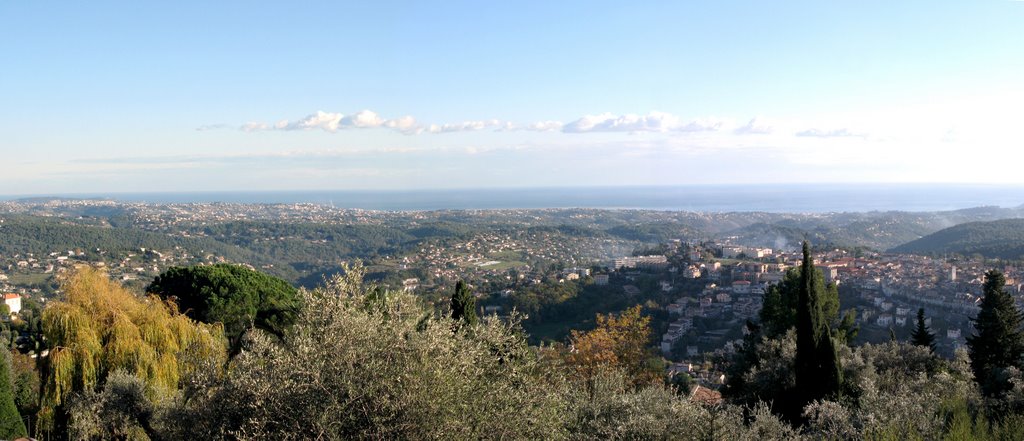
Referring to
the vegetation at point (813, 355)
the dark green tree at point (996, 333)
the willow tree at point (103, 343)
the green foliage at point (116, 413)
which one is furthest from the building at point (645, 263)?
the green foliage at point (116, 413)

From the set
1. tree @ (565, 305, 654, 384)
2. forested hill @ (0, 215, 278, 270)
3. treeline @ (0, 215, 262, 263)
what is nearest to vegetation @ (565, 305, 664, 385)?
tree @ (565, 305, 654, 384)

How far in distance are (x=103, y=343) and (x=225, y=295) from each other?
7740mm

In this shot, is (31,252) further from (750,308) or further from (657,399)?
(657,399)

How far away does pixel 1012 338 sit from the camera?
55.3 ft

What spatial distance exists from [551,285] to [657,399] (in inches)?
1524

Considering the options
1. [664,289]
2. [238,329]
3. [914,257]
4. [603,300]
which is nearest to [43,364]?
[238,329]

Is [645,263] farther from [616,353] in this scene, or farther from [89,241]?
[89,241]

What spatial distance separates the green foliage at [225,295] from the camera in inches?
766

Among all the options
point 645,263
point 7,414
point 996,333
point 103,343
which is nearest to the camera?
point 7,414

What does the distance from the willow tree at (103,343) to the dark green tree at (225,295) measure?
16.3ft

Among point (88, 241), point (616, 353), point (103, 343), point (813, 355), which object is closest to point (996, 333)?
point (813, 355)

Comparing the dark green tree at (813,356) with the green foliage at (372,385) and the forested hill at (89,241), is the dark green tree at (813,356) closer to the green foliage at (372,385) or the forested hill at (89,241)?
the green foliage at (372,385)

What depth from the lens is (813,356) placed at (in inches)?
501

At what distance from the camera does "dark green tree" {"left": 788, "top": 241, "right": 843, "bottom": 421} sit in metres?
12.3
